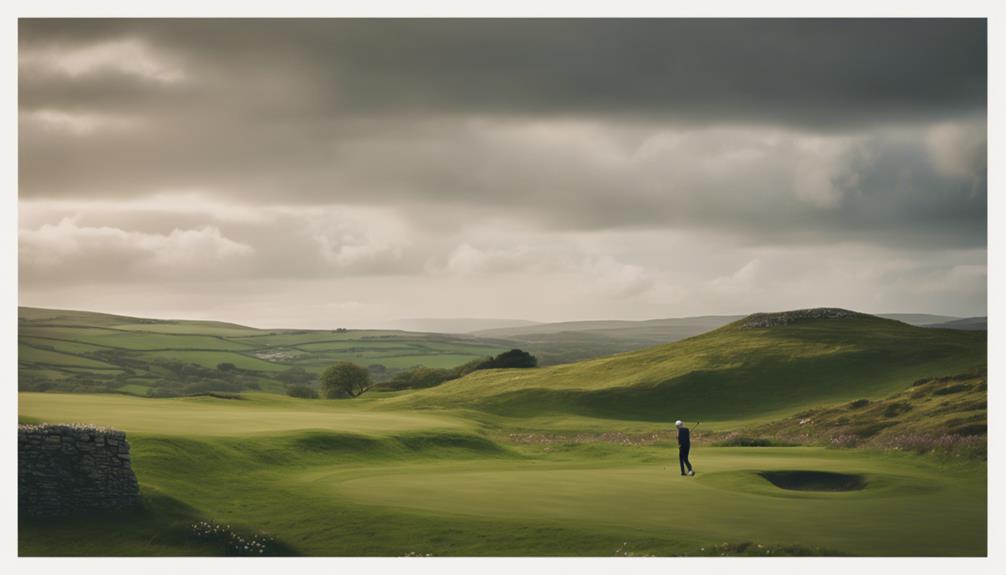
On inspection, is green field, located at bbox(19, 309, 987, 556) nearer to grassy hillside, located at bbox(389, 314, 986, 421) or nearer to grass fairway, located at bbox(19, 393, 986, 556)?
grass fairway, located at bbox(19, 393, 986, 556)

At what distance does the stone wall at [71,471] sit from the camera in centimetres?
2603

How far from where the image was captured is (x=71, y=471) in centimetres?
2658

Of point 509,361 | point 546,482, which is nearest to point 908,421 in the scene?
point 546,482

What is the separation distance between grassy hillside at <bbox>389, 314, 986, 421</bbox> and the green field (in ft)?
8.45

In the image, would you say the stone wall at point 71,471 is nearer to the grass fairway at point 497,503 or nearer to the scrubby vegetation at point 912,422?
the grass fairway at point 497,503

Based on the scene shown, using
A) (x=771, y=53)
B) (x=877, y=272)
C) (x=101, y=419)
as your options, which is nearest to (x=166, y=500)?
(x=101, y=419)

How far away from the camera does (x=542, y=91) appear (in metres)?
39.8

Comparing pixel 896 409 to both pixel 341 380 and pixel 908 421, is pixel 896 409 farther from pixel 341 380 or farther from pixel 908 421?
pixel 341 380

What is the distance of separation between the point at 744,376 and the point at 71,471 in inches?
2943

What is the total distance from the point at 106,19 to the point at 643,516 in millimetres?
27863

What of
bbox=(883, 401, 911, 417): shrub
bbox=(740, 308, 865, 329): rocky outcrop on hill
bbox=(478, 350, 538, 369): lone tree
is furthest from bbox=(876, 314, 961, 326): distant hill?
bbox=(478, 350, 538, 369): lone tree

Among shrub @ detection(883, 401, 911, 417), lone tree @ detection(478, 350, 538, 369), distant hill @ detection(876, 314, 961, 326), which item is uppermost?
distant hill @ detection(876, 314, 961, 326)

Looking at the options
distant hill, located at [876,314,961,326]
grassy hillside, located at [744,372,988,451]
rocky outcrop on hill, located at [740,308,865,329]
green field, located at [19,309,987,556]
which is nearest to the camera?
green field, located at [19,309,987,556]

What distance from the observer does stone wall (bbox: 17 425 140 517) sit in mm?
26031
